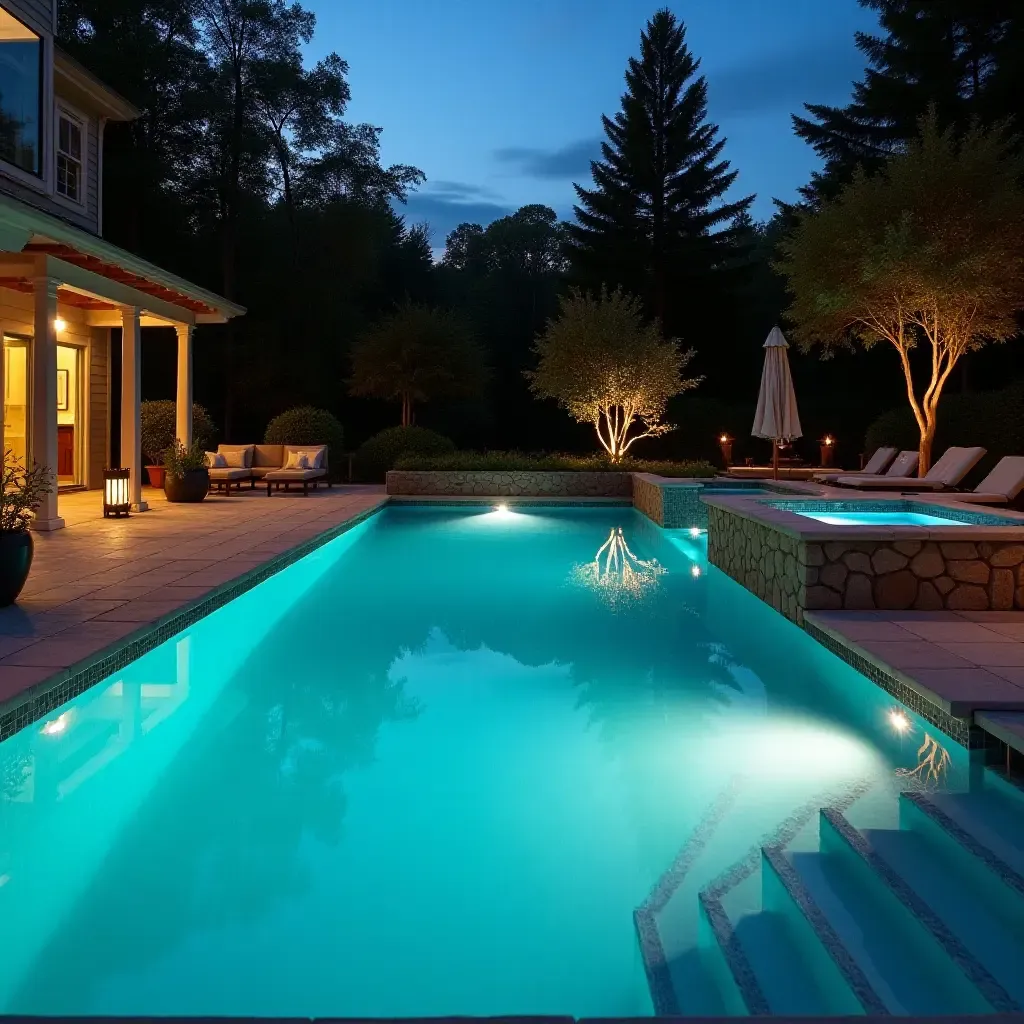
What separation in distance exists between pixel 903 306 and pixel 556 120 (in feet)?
105

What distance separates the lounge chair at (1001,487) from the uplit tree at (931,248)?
12.3 ft

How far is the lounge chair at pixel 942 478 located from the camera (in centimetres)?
1241

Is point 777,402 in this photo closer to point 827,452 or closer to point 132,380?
point 827,452

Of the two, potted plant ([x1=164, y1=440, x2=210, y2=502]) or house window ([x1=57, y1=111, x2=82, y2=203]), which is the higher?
house window ([x1=57, y1=111, x2=82, y2=203])

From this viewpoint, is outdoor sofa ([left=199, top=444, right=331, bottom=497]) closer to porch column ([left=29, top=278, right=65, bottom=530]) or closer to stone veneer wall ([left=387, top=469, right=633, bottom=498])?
stone veneer wall ([left=387, top=469, right=633, bottom=498])

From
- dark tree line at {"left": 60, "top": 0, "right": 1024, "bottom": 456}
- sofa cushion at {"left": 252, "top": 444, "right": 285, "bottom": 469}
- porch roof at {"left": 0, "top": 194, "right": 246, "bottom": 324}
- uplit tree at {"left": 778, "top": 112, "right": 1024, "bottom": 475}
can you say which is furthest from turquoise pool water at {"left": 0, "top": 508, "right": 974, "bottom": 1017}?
dark tree line at {"left": 60, "top": 0, "right": 1024, "bottom": 456}

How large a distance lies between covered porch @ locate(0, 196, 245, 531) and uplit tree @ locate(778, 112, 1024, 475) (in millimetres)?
9534

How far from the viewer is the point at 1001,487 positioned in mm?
10453

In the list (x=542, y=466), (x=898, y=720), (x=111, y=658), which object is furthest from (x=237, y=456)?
(x=898, y=720)

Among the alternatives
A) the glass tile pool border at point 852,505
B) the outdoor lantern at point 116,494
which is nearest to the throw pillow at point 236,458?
the outdoor lantern at point 116,494

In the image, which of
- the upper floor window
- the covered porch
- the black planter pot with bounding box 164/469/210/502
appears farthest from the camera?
the black planter pot with bounding box 164/469/210/502

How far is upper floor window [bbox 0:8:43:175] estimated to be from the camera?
34.0 ft

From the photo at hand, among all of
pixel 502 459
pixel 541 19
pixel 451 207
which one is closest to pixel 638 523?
pixel 502 459

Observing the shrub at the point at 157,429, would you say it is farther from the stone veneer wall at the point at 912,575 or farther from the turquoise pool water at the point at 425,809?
the stone veneer wall at the point at 912,575
